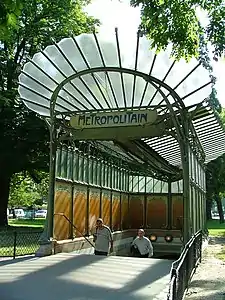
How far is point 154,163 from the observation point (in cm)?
2130

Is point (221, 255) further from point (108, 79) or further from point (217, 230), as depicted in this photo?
point (217, 230)

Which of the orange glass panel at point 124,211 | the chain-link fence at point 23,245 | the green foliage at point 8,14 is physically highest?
the green foliage at point 8,14

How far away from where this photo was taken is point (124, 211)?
22.3 metres

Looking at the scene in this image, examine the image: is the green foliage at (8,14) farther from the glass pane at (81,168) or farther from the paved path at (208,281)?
the glass pane at (81,168)

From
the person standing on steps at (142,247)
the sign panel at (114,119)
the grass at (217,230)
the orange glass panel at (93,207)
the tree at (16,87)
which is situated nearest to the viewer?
the sign panel at (114,119)

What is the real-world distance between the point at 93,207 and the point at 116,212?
3671 millimetres

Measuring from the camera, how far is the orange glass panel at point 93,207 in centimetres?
1692

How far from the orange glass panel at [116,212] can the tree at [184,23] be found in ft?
40.7

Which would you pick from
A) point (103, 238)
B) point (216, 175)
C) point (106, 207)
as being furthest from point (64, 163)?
point (216, 175)

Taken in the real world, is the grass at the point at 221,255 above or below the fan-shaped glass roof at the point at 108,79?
below

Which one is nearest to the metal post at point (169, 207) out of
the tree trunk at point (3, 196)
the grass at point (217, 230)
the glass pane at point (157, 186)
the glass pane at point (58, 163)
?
the glass pane at point (157, 186)

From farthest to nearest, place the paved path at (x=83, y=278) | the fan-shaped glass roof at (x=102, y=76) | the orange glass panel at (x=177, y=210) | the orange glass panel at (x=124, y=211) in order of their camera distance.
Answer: the orange glass panel at (x=177, y=210), the orange glass panel at (x=124, y=211), the fan-shaped glass roof at (x=102, y=76), the paved path at (x=83, y=278)

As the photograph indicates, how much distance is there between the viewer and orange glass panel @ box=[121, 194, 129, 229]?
21.9 m

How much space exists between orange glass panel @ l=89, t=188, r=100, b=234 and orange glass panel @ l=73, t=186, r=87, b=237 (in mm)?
574
